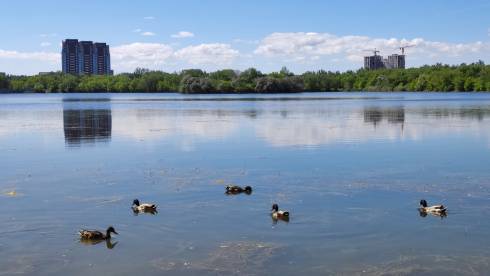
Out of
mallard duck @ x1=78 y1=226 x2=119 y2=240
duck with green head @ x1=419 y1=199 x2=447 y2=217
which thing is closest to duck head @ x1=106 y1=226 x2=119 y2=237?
mallard duck @ x1=78 y1=226 x2=119 y2=240

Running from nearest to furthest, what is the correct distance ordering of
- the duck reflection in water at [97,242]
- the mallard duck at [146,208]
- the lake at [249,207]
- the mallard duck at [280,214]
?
the lake at [249,207], the duck reflection in water at [97,242], the mallard duck at [280,214], the mallard duck at [146,208]

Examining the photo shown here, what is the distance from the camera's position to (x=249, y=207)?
1600cm

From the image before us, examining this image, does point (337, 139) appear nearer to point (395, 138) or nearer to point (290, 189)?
point (395, 138)

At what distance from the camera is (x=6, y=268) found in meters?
11.3

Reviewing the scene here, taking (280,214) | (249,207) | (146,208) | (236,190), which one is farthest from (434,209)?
(146,208)

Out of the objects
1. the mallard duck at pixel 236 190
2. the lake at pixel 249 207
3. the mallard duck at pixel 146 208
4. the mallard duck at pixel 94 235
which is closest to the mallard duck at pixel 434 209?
the lake at pixel 249 207

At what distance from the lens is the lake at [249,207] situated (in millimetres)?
11602

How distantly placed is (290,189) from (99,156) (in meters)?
10.6

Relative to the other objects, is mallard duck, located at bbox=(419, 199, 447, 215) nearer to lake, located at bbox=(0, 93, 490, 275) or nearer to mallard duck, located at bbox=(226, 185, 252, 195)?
lake, located at bbox=(0, 93, 490, 275)

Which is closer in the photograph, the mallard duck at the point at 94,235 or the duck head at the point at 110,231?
the mallard duck at the point at 94,235

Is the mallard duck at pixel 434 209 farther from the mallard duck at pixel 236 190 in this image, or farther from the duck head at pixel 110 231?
the duck head at pixel 110 231

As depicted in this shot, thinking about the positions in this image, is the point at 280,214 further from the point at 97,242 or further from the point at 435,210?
the point at 97,242

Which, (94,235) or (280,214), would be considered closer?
(94,235)

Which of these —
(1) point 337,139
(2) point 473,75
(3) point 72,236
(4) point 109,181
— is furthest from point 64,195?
(2) point 473,75
